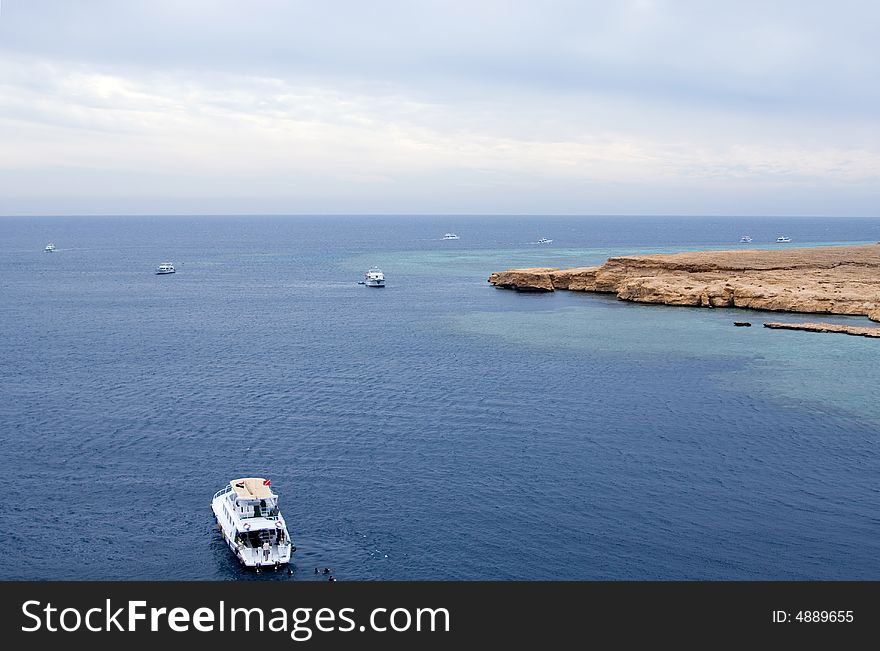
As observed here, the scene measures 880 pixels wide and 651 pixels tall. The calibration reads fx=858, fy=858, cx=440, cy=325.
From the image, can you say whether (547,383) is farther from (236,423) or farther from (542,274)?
(542,274)

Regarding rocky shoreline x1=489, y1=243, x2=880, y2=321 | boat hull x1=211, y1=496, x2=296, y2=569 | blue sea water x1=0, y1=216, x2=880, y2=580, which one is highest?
rocky shoreline x1=489, y1=243, x2=880, y2=321

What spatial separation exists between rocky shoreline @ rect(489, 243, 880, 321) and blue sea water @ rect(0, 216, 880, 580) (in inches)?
1081

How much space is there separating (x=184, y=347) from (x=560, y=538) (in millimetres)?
81140

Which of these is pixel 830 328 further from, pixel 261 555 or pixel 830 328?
pixel 261 555

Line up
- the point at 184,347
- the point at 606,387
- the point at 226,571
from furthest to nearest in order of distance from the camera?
1. the point at 184,347
2. the point at 606,387
3. the point at 226,571

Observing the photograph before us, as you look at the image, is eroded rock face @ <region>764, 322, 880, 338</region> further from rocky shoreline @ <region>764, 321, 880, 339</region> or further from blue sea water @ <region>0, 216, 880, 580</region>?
blue sea water @ <region>0, 216, 880, 580</region>

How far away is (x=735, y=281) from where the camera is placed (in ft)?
563

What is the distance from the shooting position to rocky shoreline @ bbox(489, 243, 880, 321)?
510ft

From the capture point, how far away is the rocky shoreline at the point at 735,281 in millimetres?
155375

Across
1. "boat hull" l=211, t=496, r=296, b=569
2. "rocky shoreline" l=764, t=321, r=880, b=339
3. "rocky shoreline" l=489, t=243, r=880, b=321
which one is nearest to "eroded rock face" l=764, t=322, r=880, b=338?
"rocky shoreline" l=764, t=321, r=880, b=339

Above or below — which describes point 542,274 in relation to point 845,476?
above
